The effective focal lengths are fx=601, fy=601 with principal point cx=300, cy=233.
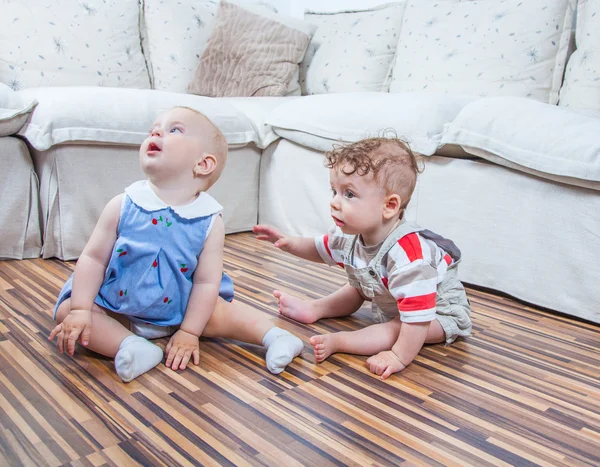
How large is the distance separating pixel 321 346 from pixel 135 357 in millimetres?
340

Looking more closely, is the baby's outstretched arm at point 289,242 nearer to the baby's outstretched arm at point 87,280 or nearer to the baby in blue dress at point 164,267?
the baby in blue dress at point 164,267

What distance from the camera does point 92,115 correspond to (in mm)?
1738

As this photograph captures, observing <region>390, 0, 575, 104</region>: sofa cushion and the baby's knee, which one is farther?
<region>390, 0, 575, 104</region>: sofa cushion

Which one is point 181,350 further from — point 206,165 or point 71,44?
point 71,44

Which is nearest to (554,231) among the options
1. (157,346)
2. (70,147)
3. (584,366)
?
(584,366)

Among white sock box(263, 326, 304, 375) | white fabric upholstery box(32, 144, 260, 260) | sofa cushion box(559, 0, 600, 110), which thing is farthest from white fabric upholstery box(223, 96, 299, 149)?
white sock box(263, 326, 304, 375)

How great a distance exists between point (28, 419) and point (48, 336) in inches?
13.4

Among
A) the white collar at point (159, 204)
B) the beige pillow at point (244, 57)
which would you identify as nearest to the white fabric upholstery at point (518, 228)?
the white collar at point (159, 204)

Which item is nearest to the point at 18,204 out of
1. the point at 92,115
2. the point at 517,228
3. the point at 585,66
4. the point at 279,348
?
the point at 92,115

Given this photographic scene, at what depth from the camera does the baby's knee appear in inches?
45.3

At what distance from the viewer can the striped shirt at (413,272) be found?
1.14 m

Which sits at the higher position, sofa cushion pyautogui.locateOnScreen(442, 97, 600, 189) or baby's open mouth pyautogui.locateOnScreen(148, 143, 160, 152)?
sofa cushion pyautogui.locateOnScreen(442, 97, 600, 189)

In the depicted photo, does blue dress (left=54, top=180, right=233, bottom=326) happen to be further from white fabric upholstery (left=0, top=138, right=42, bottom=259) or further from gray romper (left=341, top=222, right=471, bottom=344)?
white fabric upholstery (left=0, top=138, right=42, bottom=259)

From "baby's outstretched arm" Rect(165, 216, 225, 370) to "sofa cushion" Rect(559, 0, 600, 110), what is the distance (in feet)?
4.50
